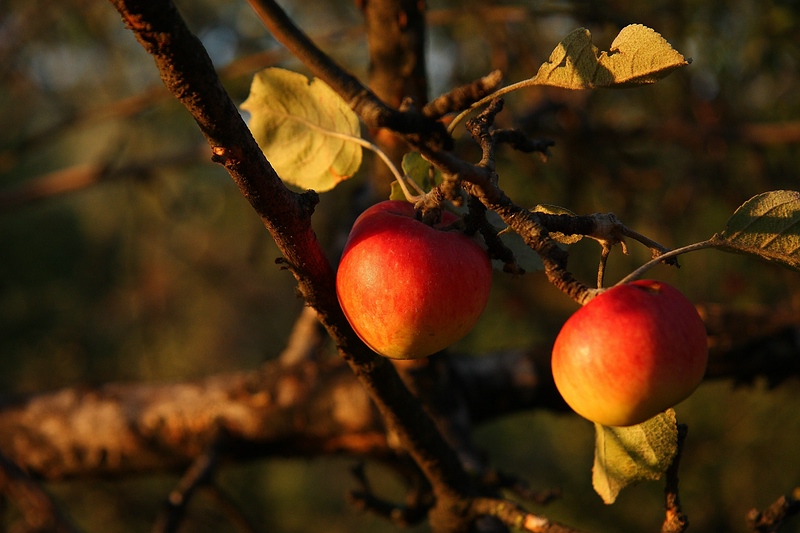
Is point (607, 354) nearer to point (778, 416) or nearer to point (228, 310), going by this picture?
point (778, 416)

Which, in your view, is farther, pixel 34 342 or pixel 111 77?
pixel 34 342

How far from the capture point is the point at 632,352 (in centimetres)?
59

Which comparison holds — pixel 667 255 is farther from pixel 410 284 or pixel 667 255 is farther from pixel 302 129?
pixel 302 129

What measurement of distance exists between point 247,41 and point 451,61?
898 millimetres

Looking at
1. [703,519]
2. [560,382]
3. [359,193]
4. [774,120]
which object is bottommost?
[703,519]

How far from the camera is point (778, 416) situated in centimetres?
313

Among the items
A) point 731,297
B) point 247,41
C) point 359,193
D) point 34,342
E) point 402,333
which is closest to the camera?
point 402,333

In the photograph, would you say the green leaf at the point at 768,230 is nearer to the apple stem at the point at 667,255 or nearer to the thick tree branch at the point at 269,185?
the apple stem at the point at 667,255

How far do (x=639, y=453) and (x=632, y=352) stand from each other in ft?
0.62

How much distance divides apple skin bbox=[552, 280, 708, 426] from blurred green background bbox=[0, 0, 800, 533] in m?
1.05

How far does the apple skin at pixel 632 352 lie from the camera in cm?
59

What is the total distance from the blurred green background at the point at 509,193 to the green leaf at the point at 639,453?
39.1 inches

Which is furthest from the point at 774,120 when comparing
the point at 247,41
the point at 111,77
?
the point at 111,77

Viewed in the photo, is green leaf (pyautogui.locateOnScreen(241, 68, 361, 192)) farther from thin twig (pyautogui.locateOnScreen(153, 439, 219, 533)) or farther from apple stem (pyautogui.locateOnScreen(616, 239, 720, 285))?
thin twig (pyautogui.locateOnScreen(153, 439, 219, 533))
